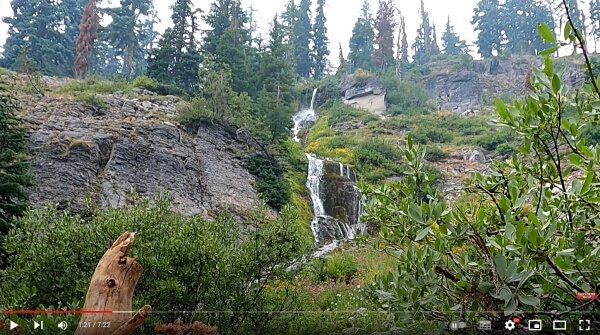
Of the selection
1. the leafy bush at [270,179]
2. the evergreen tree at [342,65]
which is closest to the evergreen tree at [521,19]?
the evergreen tree at [342,65]

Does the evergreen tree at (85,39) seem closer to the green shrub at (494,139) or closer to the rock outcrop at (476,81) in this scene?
the green shrub at (494,139)

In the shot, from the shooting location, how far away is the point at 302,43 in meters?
47.2

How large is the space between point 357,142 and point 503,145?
7.58 m

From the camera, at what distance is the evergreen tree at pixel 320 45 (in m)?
48.3

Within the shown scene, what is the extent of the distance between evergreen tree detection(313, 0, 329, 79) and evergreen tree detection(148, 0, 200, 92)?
23981 millimetres

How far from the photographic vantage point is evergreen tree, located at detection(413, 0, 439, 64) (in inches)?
2080

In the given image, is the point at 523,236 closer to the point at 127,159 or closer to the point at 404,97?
the point at 127,159

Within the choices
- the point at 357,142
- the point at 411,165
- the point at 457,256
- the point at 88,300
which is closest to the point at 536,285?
the point at 457,256

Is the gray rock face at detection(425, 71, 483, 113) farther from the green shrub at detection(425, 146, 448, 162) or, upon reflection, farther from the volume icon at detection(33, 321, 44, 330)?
the volume icon at detection(33, 321, 44, 330)

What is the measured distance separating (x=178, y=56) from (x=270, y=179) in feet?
39.9

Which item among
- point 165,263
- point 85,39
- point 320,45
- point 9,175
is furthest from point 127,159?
point 320,45

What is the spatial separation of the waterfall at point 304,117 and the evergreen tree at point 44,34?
16.3 m
